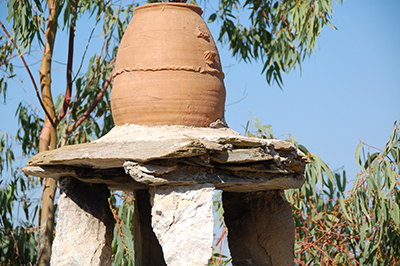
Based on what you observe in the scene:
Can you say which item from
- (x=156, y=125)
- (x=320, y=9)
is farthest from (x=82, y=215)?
(x=320, y=9)

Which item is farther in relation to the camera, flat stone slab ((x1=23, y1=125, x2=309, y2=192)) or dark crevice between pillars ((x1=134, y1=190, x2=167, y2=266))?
dark crevice between pillars ((x1=134, y1=190, x2=167, y2=266))

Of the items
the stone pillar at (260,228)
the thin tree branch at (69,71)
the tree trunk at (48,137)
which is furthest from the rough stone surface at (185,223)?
the thin tree branch at (69,71)

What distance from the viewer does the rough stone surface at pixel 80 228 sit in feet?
14.2

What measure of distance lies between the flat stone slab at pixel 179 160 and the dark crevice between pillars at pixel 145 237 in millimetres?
718

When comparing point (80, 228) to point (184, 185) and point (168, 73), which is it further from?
point (168, 73)

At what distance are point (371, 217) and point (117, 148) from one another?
4.27 metres

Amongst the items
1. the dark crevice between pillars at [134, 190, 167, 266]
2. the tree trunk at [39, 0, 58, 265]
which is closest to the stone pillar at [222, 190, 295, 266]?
the dark crevice between pillars at [134, 190, 167, 266]

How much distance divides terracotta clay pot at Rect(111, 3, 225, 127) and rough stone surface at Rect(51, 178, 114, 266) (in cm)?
72

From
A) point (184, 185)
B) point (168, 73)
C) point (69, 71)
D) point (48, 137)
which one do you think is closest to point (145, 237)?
point (184, 185)

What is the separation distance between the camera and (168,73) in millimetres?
4383

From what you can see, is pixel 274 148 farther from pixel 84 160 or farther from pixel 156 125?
pixel 84 160

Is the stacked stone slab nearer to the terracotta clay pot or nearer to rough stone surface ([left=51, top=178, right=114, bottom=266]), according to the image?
rough stone surface ([left=51, top=178, right=114, bottom=266])

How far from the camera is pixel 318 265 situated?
7.08 metres

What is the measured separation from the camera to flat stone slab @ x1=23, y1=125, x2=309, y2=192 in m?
3.78
